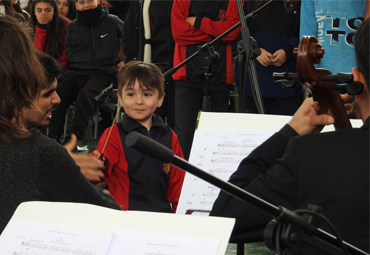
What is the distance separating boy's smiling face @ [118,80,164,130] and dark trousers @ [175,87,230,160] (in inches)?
42.0

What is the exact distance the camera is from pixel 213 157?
6.42 feet

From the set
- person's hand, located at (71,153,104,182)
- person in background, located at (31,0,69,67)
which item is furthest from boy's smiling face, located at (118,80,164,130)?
person in background, located at (31,0,69,67)

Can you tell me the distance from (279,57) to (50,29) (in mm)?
2818

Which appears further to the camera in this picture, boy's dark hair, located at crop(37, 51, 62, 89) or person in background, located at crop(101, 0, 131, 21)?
person in background, located at crop(101, 0, 131, 21)

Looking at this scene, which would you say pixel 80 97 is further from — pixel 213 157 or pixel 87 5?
pixel 213 157

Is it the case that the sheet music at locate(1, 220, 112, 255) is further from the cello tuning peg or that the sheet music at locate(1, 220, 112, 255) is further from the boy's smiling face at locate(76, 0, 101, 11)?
the boy's smiling face at locate(76, 0, 101, 11)

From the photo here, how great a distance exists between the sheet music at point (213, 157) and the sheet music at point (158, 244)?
2.75 ft

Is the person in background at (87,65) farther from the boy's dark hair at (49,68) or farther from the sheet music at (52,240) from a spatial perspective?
the sheet music at (52,240)

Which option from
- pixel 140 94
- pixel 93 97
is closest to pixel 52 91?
pixel 140 94

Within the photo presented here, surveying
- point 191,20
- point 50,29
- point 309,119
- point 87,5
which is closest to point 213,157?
point 309,119

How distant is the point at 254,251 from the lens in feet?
9.58

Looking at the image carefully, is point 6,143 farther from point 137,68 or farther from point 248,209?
point 137,68

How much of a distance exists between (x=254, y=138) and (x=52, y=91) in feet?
3.40

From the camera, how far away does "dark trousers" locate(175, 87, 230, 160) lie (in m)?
3.75
